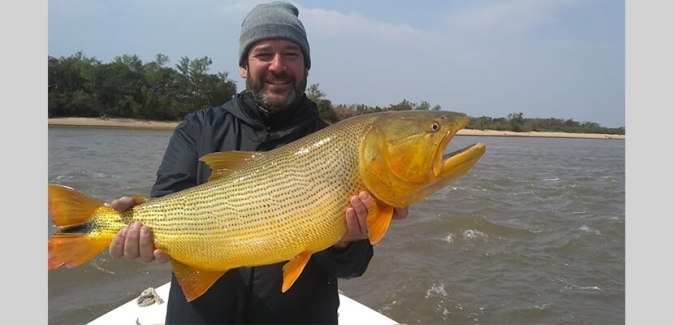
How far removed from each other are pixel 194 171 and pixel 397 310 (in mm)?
5156

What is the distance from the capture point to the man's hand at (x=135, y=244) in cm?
251

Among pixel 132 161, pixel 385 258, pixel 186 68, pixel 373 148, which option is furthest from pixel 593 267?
pixel 186 68

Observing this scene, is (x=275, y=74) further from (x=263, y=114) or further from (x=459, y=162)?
(x=459, y=162)

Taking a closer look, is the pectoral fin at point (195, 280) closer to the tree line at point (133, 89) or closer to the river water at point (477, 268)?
the river water at point (477, 268)

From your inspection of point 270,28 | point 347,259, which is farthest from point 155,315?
point 270,28

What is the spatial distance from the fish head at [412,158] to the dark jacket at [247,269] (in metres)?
0.55

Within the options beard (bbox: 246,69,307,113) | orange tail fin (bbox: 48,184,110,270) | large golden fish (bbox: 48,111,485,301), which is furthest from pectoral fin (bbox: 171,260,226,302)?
beard (bbox: 246,69,307,113)

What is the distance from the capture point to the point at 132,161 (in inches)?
906

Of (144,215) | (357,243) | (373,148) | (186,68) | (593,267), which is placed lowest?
(593,267)

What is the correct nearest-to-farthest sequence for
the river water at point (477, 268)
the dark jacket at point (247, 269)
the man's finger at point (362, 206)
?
the man's finger at point (362, 206), the dark jacket at point (247, 269), the river water at point (477, 268)

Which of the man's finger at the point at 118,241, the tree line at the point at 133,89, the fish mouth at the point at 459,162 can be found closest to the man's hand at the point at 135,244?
the man's finger at the point at 118,241

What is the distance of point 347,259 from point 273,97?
4.09ft

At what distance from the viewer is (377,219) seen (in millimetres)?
2404

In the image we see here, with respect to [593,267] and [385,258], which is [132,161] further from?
[593,267]
